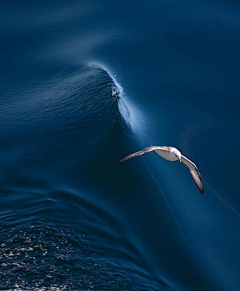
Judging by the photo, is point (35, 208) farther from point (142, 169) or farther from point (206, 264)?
point (206, 264)

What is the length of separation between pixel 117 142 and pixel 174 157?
2.09 metres

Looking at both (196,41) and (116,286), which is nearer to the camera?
(116,286)

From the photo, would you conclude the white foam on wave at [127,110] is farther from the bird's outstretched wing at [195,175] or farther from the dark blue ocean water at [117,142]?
the bird's outstretched wing at [195,175]

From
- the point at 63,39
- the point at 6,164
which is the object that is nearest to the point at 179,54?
the point at 63,39

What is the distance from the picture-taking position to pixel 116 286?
984cm

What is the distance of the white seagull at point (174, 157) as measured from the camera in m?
11.2

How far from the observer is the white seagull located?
11.2 meters

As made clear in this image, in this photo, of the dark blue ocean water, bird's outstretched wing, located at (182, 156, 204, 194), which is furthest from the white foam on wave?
bird's outstretched wing, located at (182, 156, 204, 194)

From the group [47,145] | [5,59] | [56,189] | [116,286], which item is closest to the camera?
[116,286]

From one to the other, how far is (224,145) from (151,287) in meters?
5.05

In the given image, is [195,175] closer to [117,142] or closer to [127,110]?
[117,142]

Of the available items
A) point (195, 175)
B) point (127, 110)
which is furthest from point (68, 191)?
point (127, 110)

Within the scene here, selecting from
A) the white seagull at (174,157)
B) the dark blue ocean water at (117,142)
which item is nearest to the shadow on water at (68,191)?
the dark blue ocean water at (117,142)

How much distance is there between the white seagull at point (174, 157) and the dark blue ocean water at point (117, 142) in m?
0.65
